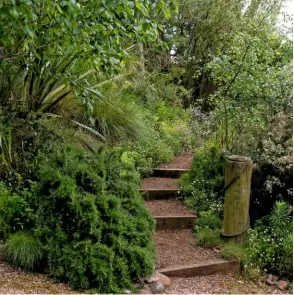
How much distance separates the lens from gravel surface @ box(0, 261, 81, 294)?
2859mm

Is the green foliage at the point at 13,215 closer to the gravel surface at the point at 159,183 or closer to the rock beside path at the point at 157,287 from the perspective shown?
the rock beside path at the point at 157,287

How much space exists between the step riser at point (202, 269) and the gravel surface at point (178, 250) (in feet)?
0.37

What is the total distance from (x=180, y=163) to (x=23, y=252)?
149 inches

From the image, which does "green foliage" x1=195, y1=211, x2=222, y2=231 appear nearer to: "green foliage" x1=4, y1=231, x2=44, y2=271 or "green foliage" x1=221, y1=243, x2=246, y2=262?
"green foliage" x1=221, y1=243, x2=246, y2=262

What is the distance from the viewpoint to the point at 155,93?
29.4 ft

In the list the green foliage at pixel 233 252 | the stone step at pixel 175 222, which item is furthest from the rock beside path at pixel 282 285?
the stone step at pixel 175 222

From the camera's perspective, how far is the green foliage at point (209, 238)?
4395mm

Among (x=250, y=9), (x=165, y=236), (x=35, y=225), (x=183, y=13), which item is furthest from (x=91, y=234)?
(x=250, y=9)

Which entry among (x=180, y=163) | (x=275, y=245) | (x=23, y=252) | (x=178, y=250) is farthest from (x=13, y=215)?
(x=180, y=163)

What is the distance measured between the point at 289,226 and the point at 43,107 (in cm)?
312

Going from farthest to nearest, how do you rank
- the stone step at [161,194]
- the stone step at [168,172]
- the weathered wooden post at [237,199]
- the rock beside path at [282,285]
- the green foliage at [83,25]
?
the stone step at [168,172] < the stone step at [161,194] < the weathered wooden post at [237,199] < the rock beside path at [282,285] < the green foliage at [83,25]

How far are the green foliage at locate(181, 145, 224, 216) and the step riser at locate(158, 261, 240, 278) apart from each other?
893 mm

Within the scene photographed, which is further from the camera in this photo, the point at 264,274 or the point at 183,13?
the point at 183,13

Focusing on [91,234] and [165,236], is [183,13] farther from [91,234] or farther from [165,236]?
[91,234]
